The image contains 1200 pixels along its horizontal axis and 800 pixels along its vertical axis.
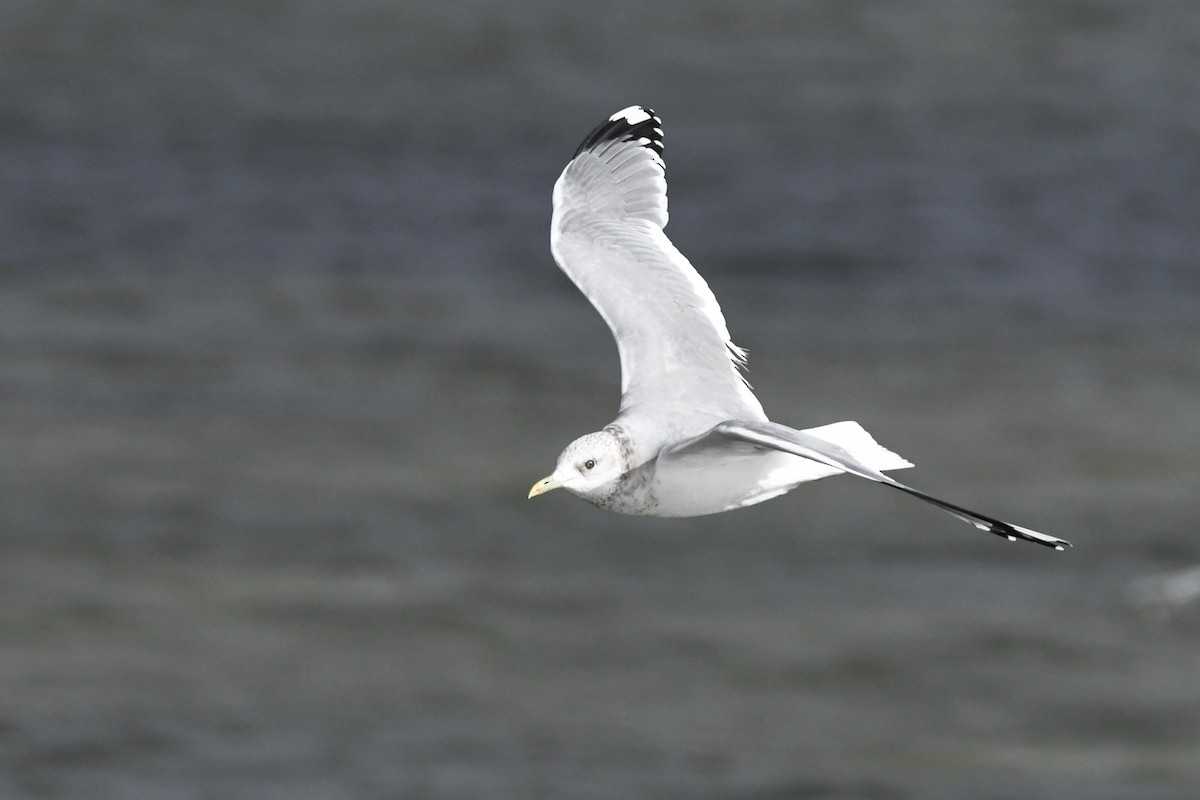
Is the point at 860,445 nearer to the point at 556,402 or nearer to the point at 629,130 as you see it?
the point at 629,130

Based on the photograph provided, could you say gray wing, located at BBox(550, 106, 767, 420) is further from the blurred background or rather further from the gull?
the blurred background

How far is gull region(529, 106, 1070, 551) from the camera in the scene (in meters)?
7.26

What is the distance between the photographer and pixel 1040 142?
30422 mm

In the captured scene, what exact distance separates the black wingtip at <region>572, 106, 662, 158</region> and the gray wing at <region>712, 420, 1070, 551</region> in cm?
307

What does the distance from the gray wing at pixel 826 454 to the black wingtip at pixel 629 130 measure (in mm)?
3069

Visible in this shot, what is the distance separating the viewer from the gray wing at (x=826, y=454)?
6.45 meters

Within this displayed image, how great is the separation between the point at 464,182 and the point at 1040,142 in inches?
336

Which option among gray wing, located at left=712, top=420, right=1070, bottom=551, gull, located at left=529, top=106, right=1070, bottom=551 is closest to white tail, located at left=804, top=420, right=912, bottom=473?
gull, located at left=529, top=106, right=1070, bottom=551

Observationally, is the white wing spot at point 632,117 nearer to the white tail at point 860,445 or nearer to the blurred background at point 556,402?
the white tail at point 860,445

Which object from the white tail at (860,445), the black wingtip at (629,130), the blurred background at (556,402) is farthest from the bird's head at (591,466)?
the blurred background at (556,402)

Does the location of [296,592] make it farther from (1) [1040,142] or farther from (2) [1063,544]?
(1) [1040,142]

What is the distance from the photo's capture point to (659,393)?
324 inches

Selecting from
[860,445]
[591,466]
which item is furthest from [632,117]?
[591,466]

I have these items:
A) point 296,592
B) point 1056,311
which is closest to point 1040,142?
point 1056,311
